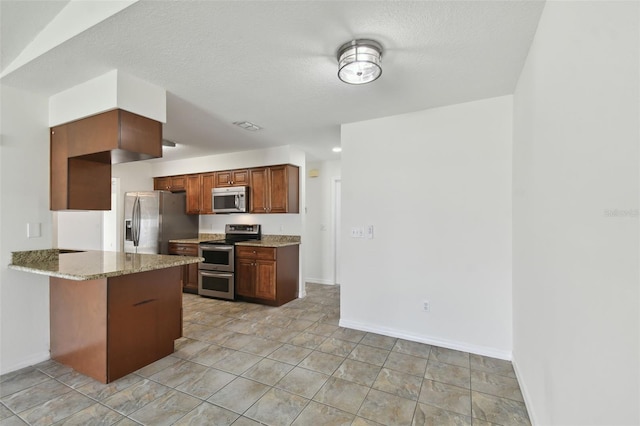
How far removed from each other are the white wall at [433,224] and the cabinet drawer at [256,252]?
1.33m

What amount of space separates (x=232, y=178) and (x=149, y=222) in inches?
64.5

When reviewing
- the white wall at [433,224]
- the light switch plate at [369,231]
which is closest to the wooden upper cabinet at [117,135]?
the white wall at [433,224]

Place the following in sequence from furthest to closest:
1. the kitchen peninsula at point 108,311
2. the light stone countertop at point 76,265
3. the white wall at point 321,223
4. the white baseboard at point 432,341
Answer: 1. the white wall at point 321,223
2. the white baseboard at point 432,341
3. the kitchen peninsula at point 108,311
4. the light stone countertop at point 76,265

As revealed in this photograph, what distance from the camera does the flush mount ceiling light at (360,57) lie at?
185 centimetres

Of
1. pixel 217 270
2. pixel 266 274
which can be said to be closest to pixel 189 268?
pixel 217 270

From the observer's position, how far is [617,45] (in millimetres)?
852

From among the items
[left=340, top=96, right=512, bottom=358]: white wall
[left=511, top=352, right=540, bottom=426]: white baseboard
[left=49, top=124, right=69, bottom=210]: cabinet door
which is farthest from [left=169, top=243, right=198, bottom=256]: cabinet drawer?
[left=511, top=352, right=540, bottom=426]: white baseboard

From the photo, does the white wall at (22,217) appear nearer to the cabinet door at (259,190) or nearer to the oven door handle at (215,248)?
the oven door handle at (215,248)

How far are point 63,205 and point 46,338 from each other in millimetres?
1232

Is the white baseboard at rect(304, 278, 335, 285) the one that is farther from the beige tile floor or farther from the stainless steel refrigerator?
the stainless steel refrigerator

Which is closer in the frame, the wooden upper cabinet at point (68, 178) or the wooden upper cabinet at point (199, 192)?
the wooden upper cabinet at point (68, 178)

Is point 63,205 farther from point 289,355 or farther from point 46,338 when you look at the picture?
point 289,355

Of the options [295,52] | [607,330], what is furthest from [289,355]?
[295,52]

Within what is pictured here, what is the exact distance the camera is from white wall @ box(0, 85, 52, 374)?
7.94 ft
